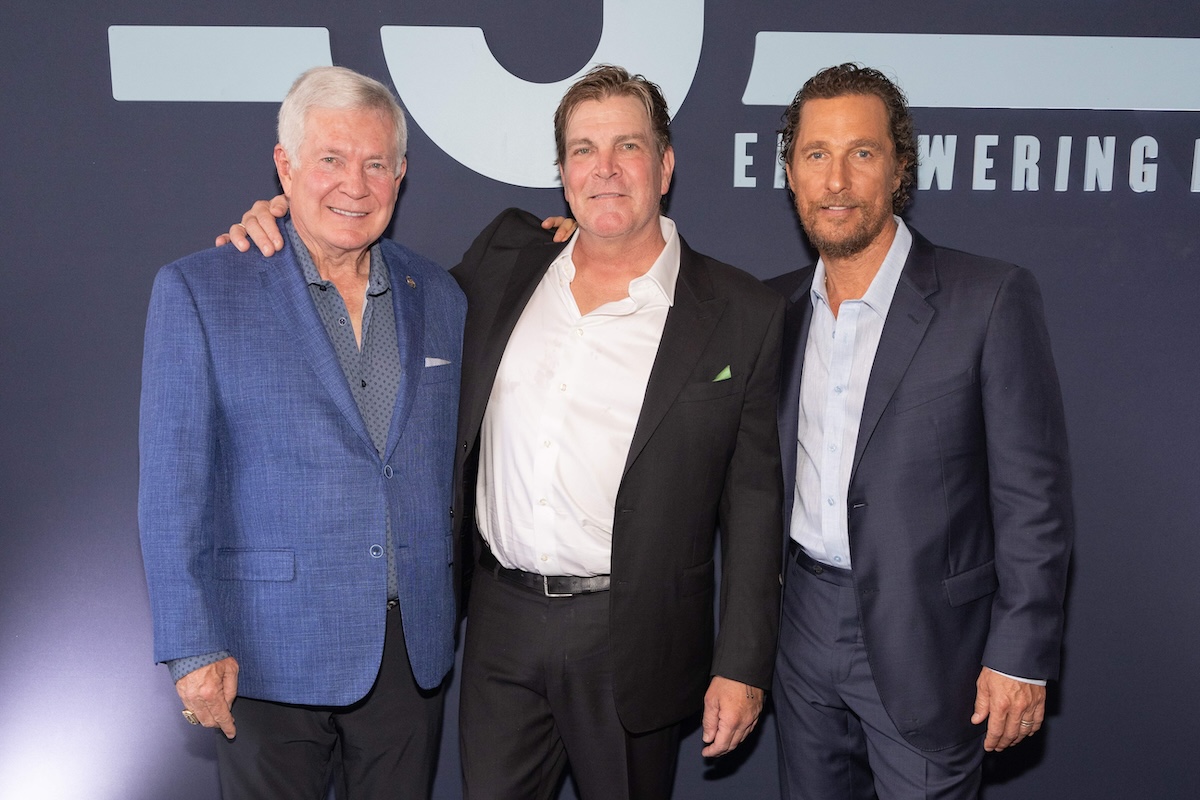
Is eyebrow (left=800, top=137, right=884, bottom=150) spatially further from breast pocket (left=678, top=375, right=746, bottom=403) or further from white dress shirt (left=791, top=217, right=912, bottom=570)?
breast pocket (left=678, top=375, right=746, bottom=403)

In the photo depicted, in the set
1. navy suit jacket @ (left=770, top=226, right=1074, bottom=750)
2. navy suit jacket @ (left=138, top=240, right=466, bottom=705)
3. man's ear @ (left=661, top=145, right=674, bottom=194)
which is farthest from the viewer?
man's ear @ (left=661, top=145, right=674, bottom=194)

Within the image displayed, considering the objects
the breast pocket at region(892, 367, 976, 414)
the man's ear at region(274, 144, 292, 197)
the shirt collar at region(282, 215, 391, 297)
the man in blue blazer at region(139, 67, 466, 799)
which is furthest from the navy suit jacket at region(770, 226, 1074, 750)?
the man's ear at region(274, 144, 292, 197)

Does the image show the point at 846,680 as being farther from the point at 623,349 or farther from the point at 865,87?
the point at 865,87

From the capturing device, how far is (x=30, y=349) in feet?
9.92

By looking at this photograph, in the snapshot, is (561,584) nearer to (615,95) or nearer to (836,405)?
(836,405)

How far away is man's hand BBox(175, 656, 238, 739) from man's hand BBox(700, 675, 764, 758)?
1.10m

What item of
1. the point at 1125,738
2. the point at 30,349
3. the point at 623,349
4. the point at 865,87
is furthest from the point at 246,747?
the point at 1125,738

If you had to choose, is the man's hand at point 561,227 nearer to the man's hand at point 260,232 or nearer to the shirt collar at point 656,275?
the shirt collar at point 656,275

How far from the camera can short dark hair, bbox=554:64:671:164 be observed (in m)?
2.32

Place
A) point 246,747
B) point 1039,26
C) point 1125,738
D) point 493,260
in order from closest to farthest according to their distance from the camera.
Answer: point 246,747 → point 493,260 → point 1039,26 → point 1125,738

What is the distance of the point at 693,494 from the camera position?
2.21 meters

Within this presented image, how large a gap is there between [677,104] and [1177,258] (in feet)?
5.71

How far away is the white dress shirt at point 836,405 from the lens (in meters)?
2.18

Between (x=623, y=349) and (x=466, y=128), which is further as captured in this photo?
(x=466, y=128)
